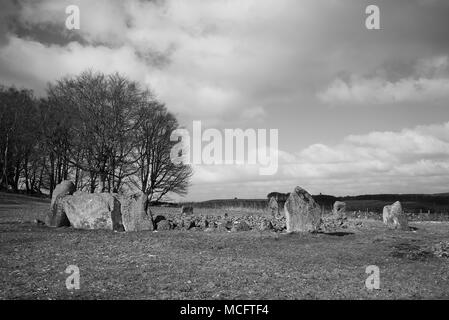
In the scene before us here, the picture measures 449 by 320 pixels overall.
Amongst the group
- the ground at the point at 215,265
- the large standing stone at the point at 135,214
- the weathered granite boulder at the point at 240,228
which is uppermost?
the large standing stone at the point at 135,214

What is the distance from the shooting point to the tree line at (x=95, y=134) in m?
37.2

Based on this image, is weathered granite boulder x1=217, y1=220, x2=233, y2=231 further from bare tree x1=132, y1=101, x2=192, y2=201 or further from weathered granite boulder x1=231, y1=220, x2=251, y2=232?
bare tree x1=132, y1=101, x2=192, y2=201

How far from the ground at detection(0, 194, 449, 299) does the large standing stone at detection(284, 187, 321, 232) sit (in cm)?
79

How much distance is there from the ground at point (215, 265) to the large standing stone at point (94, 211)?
5.45ft

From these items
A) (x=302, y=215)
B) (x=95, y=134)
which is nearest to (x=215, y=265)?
(x=302, y=215)

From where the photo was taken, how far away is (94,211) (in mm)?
19734

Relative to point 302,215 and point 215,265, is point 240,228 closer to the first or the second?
point 302,215

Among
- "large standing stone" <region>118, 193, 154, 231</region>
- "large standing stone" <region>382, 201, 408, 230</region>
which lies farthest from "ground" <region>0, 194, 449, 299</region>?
"large standing stone" <region>382, 201, 408, 230</region>

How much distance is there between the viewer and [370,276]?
33.6 feet

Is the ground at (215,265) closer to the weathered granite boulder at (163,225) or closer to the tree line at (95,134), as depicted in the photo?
the weathered granite boulder at (163,225)

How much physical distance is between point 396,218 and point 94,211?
16.6 m

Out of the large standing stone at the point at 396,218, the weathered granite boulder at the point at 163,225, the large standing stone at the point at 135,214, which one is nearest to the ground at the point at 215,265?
the large standing stone at the point at 135,214
